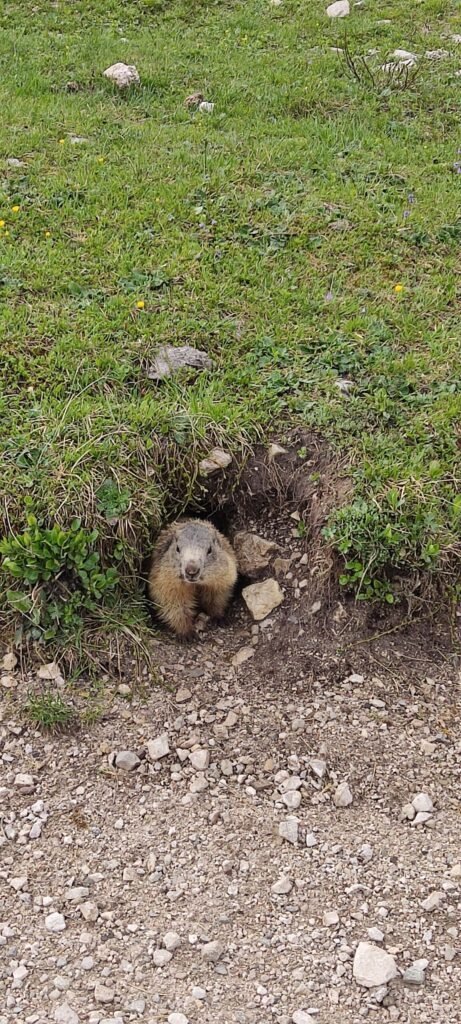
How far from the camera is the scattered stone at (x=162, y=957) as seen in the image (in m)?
3.58

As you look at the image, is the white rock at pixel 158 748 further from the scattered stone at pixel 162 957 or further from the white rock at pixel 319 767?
the scattered stone at pixel 162 957

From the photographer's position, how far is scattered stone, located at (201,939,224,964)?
3.59 m

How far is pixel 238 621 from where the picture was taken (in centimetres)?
545

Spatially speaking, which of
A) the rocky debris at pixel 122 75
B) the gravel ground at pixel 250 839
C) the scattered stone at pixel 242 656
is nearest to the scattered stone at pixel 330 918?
the gravel ground at pixel 250 839

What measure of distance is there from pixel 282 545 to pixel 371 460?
714 mm

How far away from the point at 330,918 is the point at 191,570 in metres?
1.92

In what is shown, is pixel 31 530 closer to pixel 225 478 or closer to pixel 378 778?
pixel 225 478

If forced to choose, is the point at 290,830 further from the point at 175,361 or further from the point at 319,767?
the point at 175,361

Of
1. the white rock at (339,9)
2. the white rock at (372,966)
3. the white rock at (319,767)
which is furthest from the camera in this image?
the white rock at (339,9)

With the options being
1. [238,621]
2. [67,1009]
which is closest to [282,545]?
[238,621]

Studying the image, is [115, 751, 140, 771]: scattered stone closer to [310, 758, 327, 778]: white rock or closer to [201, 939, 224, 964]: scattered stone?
[310, 758, 327, 778]: white rock

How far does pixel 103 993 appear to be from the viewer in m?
3.46

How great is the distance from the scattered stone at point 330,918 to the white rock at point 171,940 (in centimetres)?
59

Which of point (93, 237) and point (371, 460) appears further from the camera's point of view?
point (93, 237)
